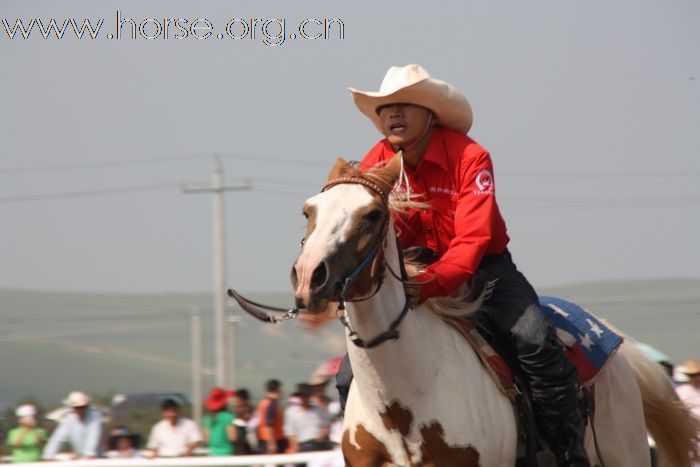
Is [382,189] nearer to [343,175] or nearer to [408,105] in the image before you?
[343,175]

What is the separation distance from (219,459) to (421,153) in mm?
3634

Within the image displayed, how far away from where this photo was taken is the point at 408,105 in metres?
5.60

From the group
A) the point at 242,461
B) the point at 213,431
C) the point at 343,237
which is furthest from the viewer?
the point at 213,431

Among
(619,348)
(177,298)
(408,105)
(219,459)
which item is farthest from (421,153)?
(177,298)

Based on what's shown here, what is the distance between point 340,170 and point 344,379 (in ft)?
3.98

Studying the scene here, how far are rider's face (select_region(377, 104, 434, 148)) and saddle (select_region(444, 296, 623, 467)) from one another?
0.86 m

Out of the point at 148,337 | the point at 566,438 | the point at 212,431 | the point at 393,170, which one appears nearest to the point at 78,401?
the point at 212,431

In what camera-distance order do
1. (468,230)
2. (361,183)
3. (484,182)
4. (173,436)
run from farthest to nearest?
(173,436) → (484,182) → (468,230) → (361,183)

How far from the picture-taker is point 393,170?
506 cm

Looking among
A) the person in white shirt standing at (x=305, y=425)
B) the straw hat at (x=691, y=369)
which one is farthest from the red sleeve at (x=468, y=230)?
the person in white shirt standing at (x=305, y=425)

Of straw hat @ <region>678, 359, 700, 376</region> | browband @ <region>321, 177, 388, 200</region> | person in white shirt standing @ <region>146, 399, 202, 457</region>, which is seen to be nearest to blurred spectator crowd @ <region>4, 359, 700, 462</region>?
person in white shirt standing @ <region>146, 399, 202, 457</region>

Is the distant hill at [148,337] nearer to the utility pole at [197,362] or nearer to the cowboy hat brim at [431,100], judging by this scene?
the utility pole at [197,362]

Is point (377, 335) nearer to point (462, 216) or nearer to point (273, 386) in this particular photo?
point (462, 216)

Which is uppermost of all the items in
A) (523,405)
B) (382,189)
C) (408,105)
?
(408,105)
